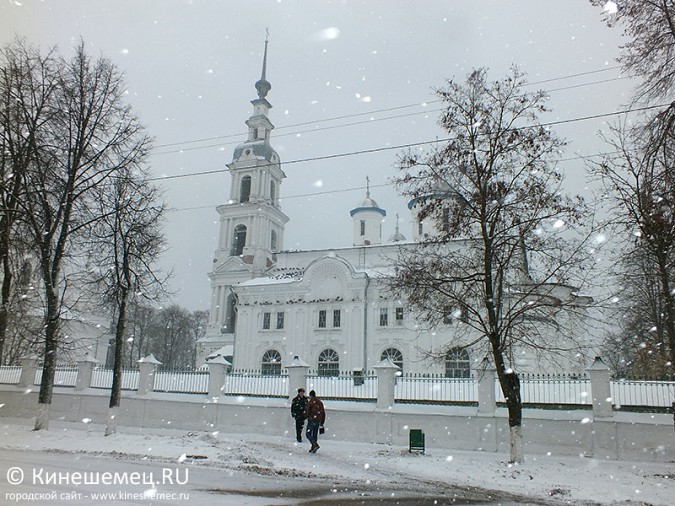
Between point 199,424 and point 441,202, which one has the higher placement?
point 441,202

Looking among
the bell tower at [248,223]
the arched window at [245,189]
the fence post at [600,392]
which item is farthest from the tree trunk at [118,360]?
the arched window at [245,189]

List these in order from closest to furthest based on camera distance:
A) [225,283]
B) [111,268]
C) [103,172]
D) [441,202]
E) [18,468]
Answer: [18,468] < [441,202] < [103,172] < [111,268] < [225,283]

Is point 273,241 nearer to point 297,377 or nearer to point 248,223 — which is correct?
point 248,223

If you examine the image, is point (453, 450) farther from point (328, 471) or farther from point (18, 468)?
point (18, 468)

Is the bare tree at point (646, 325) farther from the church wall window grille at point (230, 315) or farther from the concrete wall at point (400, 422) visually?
the church wall window grille at point (230, 315)

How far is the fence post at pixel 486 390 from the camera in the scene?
583 inches

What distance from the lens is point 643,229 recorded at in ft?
33.6

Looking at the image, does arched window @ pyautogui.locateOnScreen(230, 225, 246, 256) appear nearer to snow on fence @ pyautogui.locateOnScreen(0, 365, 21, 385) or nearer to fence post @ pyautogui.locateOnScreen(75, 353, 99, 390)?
snow on fence @ pyautogui.locateOnScreen(0, 365, 21, 385)

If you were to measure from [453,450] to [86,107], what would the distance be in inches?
601

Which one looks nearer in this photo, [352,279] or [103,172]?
[103,172]

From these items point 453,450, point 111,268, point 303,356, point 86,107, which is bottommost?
point 453,450

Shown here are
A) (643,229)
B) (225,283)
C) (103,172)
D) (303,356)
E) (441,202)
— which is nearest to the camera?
(643,229)

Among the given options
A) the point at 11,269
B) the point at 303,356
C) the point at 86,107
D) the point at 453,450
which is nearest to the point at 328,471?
the point at 453,450

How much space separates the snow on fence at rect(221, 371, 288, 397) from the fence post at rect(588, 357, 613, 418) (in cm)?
971
